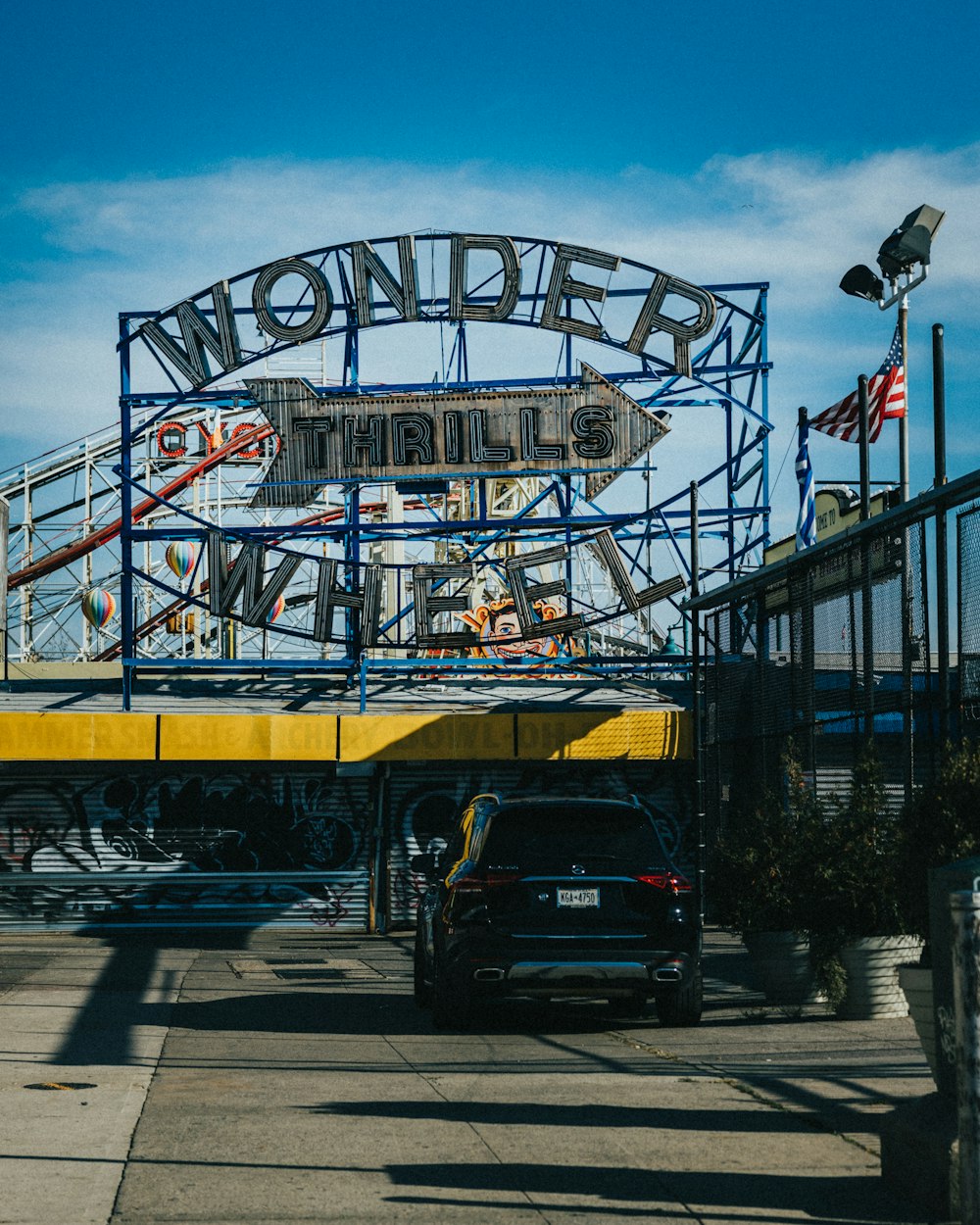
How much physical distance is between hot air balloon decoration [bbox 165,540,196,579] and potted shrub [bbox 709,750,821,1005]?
2780cm

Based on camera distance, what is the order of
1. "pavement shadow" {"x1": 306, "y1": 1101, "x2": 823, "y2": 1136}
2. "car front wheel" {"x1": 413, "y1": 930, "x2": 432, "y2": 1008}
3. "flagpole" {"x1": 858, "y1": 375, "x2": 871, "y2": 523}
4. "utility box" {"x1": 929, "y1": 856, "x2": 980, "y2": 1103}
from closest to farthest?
"utility box" {"x1": 929, "y1": 856, "x2": 980, "y2": 1103} < "pavement shadow" {"x1": 306, "y1": 1101, "x2": 823, "y2": 1136} < "car front wheel" {"x1": 413, "y1": 930, "x2": 432, "y2": 1008} < "flagpole" {"x1": 858, "y1": 375, "x2": 871, "y2": 523}

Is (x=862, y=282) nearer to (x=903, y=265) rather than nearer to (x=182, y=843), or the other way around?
(x=903, y=265)

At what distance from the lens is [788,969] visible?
1280 cm

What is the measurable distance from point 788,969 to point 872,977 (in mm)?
732

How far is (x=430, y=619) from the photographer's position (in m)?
24.6

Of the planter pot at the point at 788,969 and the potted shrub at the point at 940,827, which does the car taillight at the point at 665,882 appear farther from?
the potted shrub at the point at 940,827

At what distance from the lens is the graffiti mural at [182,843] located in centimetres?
2316

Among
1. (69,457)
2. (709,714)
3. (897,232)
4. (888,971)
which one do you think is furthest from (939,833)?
(69,457)

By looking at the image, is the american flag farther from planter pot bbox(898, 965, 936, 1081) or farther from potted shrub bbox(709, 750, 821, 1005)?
planter pot bbox(898, 965, 936, 1081)

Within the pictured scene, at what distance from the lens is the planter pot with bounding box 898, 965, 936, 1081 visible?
802cm

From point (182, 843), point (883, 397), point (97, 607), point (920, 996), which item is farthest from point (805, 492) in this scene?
point (97, 607)

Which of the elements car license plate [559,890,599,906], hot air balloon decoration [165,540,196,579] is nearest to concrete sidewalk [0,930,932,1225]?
car license plate [559,890,599,906]

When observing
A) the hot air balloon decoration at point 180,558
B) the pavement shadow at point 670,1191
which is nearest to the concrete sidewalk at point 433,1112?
the pavement shadow at point 670,1191

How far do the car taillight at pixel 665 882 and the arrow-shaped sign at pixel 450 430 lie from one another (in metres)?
13.7
